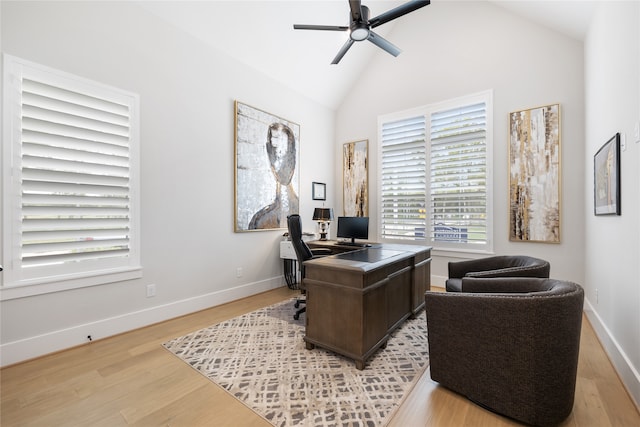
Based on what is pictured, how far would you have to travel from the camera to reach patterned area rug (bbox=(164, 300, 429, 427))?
1.71 meters

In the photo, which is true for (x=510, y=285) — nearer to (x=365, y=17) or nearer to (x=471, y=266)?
(x=471, y=266)

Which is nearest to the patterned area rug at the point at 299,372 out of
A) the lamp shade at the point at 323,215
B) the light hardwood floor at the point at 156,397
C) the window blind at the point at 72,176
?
the light hardwood floor at the point at 156,397

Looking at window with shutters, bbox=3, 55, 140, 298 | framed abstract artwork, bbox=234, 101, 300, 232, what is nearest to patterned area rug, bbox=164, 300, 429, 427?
window with shutters, bbox=3, 55, 140, 298

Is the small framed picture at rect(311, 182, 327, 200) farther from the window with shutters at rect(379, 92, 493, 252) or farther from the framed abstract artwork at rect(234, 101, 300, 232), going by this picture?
the window with shutters at rect(379, 92, 493, 252)

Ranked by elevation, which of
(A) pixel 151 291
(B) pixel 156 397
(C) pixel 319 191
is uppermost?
(C) pixel 319 191

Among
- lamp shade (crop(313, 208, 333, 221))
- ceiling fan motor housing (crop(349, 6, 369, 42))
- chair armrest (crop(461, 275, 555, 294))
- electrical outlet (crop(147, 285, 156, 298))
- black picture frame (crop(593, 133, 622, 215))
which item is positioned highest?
ceiling fan motor housing (crop(349, 6, 369, 42))

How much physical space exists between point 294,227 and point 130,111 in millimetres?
2028

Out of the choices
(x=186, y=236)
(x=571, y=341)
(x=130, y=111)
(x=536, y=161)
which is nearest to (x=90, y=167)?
(x=130, y=111)

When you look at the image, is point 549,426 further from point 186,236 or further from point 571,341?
point 186,236

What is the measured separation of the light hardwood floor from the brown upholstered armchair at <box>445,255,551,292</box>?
781 mm

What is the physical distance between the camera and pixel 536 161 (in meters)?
3.60

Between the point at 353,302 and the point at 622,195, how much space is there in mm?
2120

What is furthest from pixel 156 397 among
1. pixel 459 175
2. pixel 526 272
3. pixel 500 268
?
pixel 459 175

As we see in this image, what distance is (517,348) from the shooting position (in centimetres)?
157
